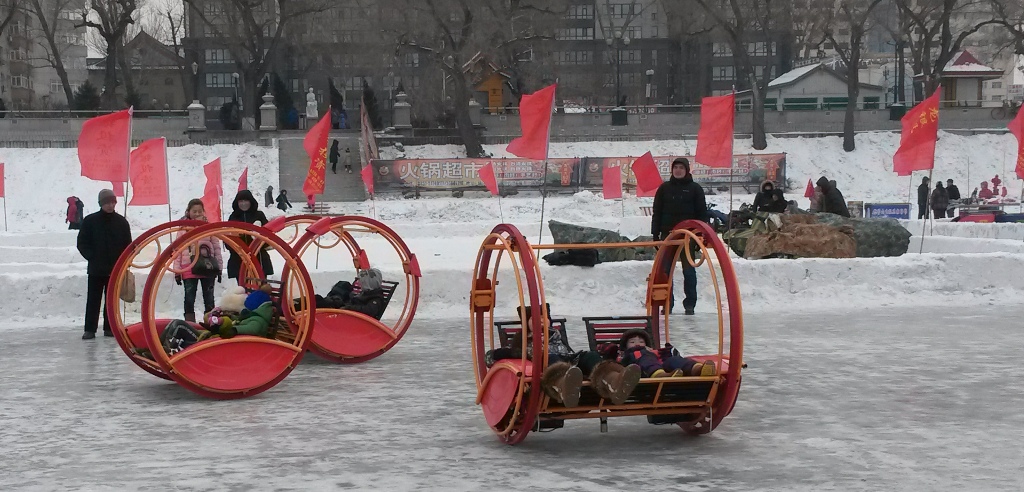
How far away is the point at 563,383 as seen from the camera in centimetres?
666

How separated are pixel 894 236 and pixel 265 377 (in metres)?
11.9

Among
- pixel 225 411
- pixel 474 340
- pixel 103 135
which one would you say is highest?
pixel 103 135

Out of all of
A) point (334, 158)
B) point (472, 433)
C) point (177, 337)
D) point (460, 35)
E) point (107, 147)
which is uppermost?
point (460, 35)

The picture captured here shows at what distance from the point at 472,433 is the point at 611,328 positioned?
136 centimetres

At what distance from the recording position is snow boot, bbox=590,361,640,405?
6707mm

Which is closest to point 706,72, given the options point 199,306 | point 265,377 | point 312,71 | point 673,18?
point 673,18

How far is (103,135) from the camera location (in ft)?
51.6

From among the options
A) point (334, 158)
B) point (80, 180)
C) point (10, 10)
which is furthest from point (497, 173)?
point (10, 10)

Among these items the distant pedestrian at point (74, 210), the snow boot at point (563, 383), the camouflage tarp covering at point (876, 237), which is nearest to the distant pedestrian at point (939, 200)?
the camouflage tarp covering at point (876, 237)

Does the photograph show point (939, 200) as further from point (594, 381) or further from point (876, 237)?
point (594, 381)

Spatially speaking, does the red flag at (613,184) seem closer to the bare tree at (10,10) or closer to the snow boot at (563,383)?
the snow boot at (563,383)

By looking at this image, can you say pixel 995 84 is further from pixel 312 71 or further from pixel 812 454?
pixel 812 454

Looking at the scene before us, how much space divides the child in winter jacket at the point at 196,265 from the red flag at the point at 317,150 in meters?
7.93

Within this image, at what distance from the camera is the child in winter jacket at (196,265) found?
41.8ft
